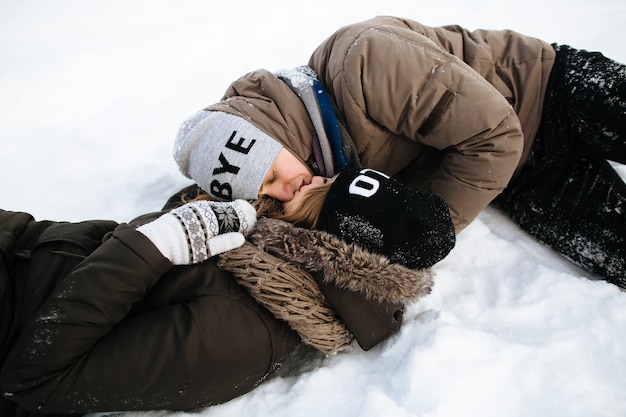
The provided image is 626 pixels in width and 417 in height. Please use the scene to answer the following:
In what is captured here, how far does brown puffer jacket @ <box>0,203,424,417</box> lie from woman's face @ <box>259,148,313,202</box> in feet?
0.54

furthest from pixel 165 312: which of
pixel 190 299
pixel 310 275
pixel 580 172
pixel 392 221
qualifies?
pixel 580 172

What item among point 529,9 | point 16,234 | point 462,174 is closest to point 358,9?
point 529,9

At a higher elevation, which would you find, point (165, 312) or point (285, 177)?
point (285, 177)

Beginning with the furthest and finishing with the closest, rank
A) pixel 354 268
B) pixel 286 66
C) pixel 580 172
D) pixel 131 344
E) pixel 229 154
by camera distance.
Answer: pixel 286 66 → pixel 580 172 → pixel 229 154 → pixel 354 268 → pixel 131 344

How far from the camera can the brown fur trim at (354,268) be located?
115 centimetres

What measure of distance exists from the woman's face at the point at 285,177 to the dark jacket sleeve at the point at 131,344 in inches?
15.6

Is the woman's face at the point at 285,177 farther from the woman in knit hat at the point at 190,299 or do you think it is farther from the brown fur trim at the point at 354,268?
the brown fur trim at the point at 354,268

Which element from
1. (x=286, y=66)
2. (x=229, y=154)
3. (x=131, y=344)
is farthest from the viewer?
(x=286, y=66)

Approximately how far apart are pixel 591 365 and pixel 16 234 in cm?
174

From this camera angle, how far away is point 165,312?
112 centimetres

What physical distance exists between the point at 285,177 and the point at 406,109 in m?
0.48

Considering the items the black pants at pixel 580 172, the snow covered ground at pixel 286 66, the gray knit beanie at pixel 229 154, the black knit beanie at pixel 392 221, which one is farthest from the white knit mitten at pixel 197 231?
the black pants at pixel 580 172

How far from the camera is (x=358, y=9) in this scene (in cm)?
353

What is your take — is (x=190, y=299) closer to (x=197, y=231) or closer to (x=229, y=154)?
(x=197, y=231)
